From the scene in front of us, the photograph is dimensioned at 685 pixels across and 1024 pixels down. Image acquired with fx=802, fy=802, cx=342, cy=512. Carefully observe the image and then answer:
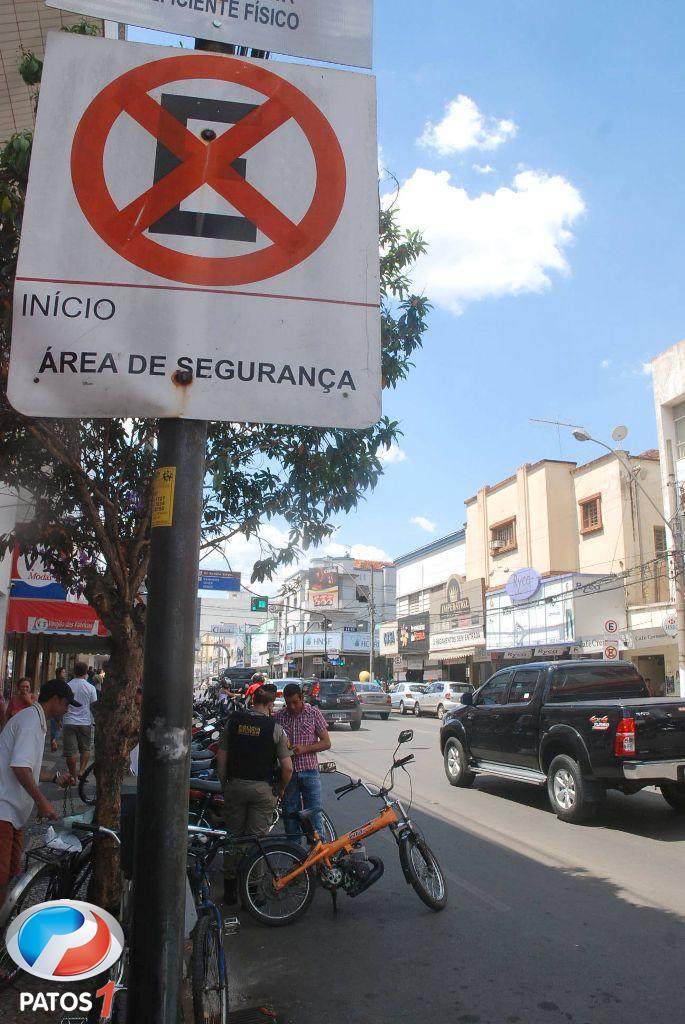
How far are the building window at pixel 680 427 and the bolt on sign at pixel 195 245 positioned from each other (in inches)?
1011

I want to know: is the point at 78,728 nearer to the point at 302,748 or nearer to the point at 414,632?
the point at 302,748

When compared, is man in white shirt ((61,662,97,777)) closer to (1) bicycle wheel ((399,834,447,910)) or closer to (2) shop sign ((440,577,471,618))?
(1) bicycle wheel ((399,834,447,910))

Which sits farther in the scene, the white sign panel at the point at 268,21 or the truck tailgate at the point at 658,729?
the truck tailgate at the point at 658,729

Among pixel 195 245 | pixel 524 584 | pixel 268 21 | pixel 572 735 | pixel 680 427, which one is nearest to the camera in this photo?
pixel 195 245

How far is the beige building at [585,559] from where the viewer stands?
3069 cm

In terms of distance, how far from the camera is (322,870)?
6.59 m

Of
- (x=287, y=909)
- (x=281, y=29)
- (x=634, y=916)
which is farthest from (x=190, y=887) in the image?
(x=281, y=29)

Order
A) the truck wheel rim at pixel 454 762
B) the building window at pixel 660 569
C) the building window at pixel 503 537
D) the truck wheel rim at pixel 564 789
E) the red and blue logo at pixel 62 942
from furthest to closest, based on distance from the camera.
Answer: the building window at pixel 503 537 → the building window at pixel 660 569 → the truck wheel rim at pixel 454 762 → the truck wheel rim at pixel 564 789 → the red and blue logo at pixel 62 942

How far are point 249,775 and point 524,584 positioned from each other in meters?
30.2

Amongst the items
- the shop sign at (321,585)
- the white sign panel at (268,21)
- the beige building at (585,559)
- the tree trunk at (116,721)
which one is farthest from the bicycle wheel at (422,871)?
the shop sign at (321,585)

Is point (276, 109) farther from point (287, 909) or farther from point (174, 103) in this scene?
point (287, 909)

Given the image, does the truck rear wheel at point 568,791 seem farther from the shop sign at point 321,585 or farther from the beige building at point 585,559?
the shop sign at point 321,585

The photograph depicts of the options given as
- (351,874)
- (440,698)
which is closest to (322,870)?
(351,874)

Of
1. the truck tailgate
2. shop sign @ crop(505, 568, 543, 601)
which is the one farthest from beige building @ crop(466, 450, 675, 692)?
the truck tailgate
